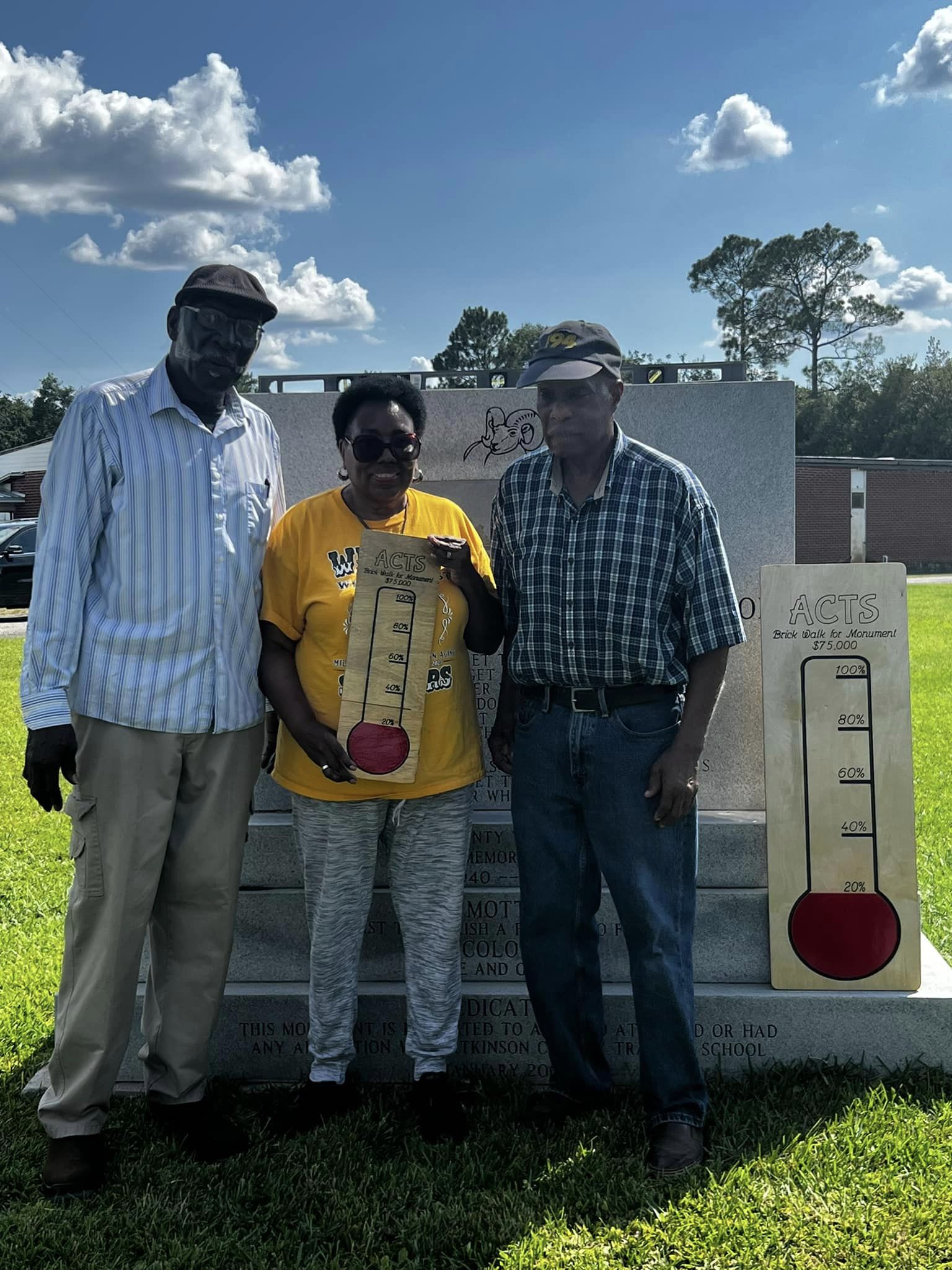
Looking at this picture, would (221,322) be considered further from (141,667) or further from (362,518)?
(141,667)

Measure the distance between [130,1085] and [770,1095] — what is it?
6.58ft

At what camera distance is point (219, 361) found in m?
3.00

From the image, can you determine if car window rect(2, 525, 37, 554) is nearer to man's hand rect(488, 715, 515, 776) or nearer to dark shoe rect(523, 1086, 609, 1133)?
man's hand rect(488, 715, 515, 776)

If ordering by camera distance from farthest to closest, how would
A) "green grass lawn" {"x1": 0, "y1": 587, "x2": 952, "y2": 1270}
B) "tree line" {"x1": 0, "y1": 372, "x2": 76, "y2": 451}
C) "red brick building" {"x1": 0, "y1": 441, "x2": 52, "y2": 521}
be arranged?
"tree line" {"x1": 0, "y1": 372, "x2": 76, "y2": 451} → "red brick building" {"x1": 0, "y1": 441, "x2": 52, "y2": 521} → "green grass lawn" {"x1": 0, "y1": 587, "x2": 952, "y2": 1270}

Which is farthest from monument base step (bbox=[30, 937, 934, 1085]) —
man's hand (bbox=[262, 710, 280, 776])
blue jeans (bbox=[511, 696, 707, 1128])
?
man's hand (bbox=[262, 710, 280, 776])

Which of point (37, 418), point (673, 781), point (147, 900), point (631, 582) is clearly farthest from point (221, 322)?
point (37, 418)

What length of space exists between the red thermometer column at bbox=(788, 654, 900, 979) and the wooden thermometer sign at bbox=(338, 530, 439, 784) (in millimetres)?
1433

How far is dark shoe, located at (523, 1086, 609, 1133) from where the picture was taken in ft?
10.4

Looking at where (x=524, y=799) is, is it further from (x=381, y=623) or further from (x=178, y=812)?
(x=178, y=812)

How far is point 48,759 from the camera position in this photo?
108 inches

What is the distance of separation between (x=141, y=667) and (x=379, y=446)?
2.82 ft

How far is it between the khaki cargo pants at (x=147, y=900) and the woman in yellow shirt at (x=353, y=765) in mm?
220

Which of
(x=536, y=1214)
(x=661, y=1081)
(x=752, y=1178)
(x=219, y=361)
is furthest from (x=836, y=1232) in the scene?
(x=219, y=361)

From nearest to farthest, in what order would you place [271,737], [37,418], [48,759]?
[48,759] → [271,737] → [37,418]
